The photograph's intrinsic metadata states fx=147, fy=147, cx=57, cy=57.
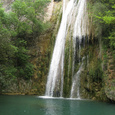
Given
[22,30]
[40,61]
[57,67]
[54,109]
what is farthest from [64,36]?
[54,109]

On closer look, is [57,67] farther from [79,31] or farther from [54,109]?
[54,109]

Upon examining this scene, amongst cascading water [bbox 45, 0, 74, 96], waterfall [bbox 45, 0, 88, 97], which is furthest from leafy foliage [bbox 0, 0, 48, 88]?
waterfall [bbox 45, 0, 88, 97]

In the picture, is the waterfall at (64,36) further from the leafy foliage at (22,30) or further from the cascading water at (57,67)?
the leafy foliage at (22,30)

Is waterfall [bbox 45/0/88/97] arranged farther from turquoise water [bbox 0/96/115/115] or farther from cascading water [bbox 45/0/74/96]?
turquoise water [bbox 0/96/115/115]

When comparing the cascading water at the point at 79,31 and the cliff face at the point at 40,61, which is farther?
the cliff face at the point at 40,61

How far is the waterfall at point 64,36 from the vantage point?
53.3 ft

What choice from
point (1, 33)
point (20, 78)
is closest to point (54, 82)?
point (20, 78)

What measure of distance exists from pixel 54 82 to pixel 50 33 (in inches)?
327

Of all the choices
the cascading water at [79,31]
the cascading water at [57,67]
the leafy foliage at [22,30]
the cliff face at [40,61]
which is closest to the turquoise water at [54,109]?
the cascading water at [79,31]

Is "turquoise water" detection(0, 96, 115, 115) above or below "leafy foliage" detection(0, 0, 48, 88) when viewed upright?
below

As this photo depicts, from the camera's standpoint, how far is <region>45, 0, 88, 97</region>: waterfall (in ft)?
53.3

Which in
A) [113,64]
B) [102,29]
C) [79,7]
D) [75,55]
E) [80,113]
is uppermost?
[79,7]

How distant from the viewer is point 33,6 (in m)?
22.4

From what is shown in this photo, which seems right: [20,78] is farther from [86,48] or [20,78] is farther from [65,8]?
[65,8]
